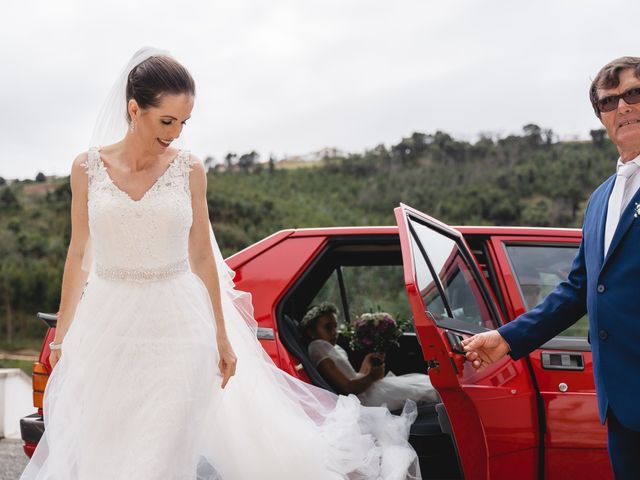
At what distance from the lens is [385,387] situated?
14.2 feet

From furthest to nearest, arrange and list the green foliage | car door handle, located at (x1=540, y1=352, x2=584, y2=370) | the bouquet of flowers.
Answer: the green foliage → the bouquet of flowers → car door handle, located at (x1=540, y1=352, x2=584, y2=370)

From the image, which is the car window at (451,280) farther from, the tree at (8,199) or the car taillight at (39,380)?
the tree at (8,199)

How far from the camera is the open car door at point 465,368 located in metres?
2.64

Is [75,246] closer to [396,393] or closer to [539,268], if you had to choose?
[539,268]

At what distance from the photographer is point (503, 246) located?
350cm

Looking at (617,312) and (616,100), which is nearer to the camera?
(617,312)

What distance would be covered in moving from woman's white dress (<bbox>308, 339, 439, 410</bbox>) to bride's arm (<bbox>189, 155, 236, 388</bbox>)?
173 cm

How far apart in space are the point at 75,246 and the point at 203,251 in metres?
0.46

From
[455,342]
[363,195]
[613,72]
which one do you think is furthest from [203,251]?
[363,195]

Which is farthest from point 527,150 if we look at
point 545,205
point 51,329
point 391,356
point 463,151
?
point 51,329

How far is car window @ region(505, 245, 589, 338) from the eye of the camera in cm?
345

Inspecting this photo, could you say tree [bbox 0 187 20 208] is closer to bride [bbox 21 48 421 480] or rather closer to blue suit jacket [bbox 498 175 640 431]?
bride [bbox 21 48 421 480]

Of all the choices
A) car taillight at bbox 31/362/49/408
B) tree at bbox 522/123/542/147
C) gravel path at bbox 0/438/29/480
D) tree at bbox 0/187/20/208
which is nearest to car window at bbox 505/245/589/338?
car taillight at bbox 31/362/49/408

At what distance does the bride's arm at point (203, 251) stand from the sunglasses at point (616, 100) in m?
1.38
